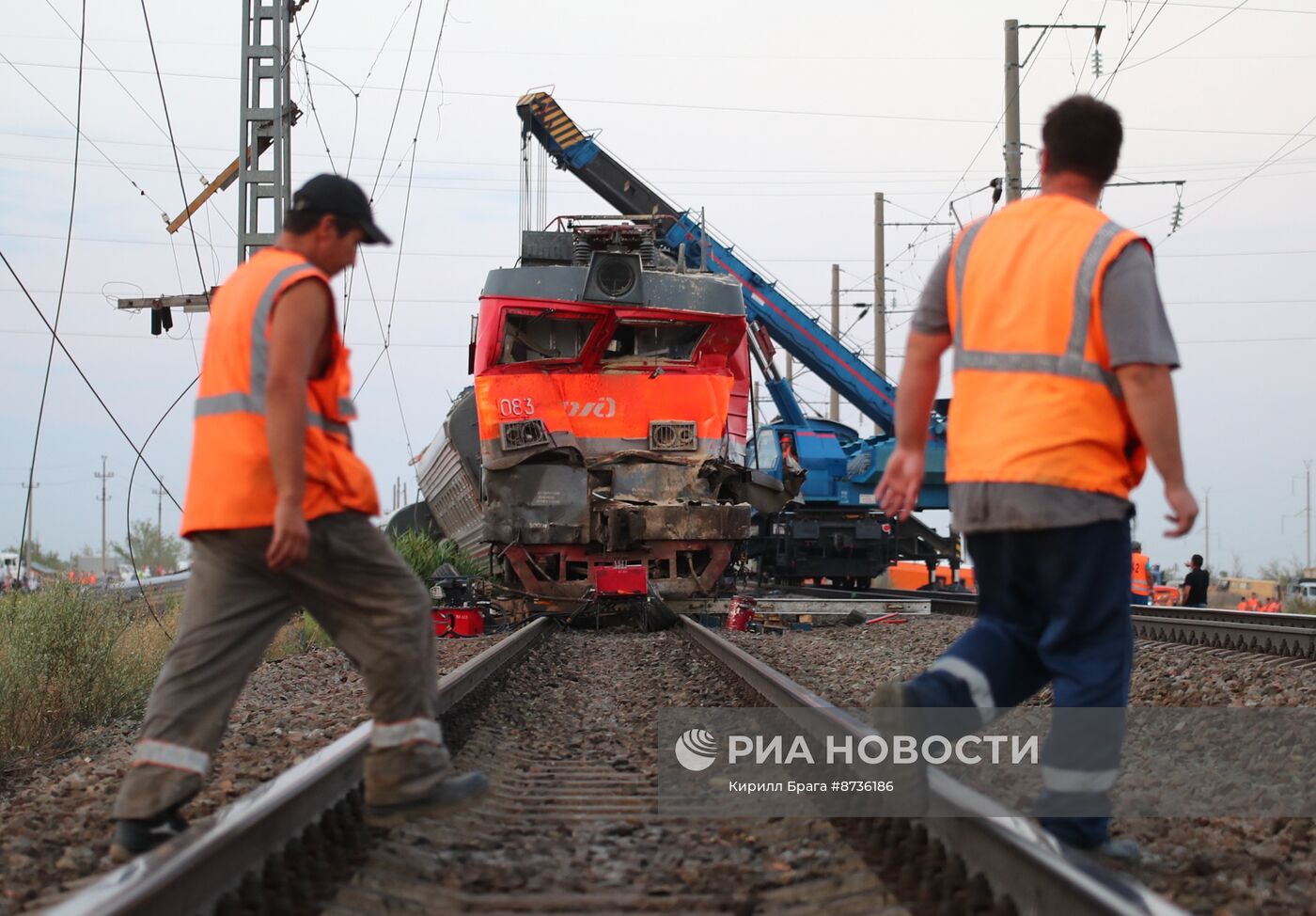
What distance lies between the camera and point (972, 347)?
3.06 metres

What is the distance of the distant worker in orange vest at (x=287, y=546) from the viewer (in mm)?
2943

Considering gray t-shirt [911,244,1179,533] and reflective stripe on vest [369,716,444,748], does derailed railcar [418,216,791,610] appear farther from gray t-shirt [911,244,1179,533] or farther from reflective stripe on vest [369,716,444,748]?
gray t-shirt [911,244,1179,533]

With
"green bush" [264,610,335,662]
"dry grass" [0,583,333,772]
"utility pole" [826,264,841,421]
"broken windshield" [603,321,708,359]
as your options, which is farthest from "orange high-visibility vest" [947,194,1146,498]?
"utility pole" [826,264,841,421]

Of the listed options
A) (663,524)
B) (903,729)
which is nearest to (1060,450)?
(903,729)

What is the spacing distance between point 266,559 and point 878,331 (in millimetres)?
27231

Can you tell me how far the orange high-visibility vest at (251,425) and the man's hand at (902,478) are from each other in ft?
4.12

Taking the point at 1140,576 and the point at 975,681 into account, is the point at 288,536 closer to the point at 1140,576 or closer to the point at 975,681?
the point at 975,681

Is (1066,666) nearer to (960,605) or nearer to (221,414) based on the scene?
(221,414)

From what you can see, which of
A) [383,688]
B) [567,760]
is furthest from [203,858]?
[567,760]

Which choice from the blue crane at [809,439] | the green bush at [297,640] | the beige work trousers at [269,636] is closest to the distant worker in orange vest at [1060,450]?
the beige work trousers at [269,636]

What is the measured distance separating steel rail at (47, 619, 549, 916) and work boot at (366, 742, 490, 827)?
181 mm

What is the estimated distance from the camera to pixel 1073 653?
2949 mm

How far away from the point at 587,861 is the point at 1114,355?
178 centimetres

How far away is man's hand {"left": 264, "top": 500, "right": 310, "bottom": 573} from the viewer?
285 cm
